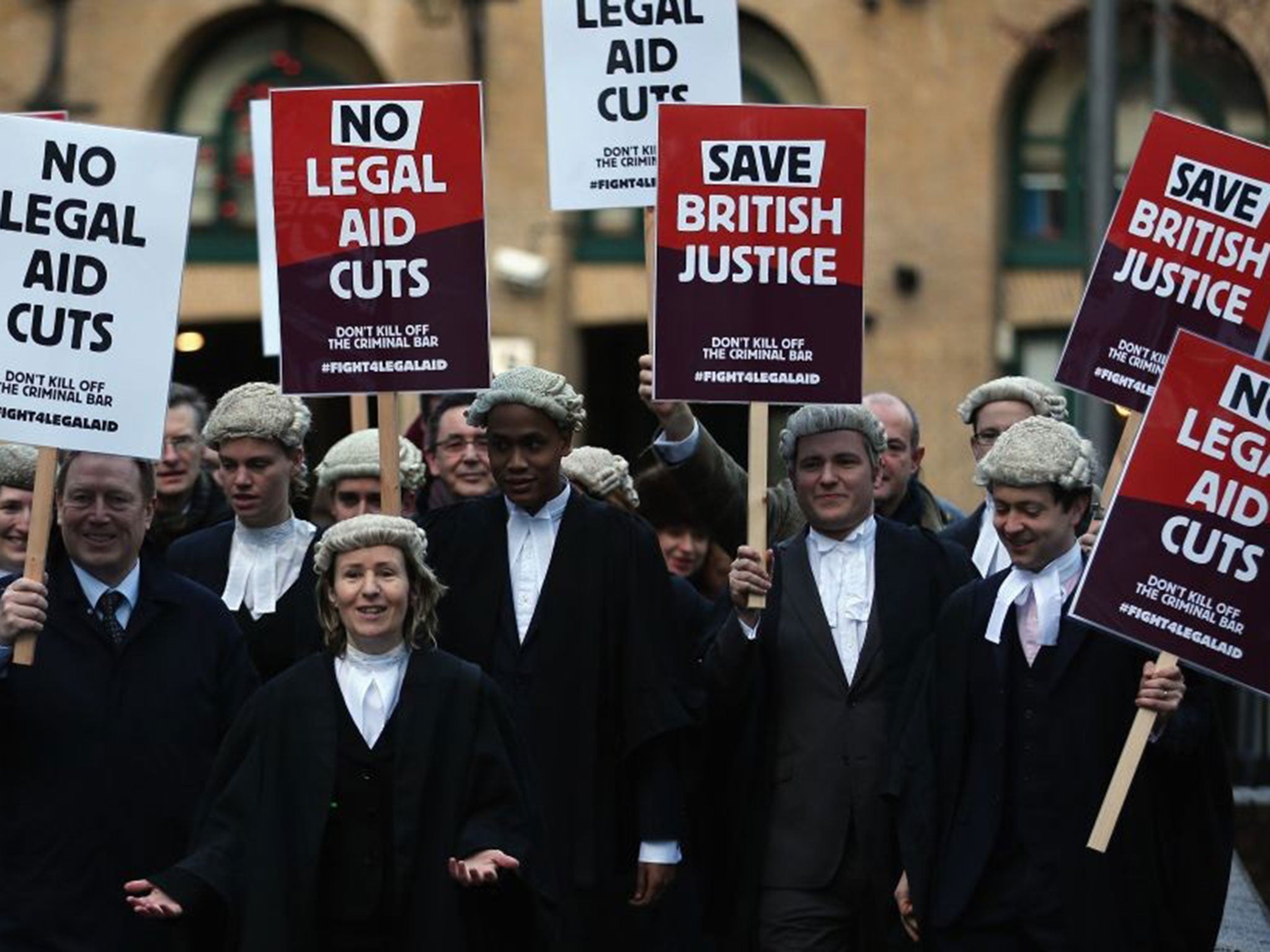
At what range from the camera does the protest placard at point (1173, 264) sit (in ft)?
30.1

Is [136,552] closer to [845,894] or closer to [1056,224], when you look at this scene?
[845,894]

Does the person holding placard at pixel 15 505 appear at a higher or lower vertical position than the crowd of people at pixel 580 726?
higher

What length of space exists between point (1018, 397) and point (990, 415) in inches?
4.3

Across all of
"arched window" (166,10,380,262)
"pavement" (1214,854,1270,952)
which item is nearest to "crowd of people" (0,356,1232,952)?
"pavement" (1214,854,1270,952)

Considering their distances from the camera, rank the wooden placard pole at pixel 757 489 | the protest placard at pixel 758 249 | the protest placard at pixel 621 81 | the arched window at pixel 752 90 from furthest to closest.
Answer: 1. the arched window at pixel 752 90
2. the protest placard at pixel 621 81
3. the protest placard at pixel 758 249
4. the wooden placard pole at pixel 757 489

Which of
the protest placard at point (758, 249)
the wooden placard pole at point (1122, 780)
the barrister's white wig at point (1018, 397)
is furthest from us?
the barrister's white wig at point (1018, 397)

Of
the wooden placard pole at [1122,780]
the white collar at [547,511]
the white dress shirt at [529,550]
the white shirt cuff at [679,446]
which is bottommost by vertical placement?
the wooden placard pole at [1122,780]

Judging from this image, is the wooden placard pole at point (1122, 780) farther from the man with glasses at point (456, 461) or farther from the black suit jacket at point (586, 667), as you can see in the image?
the man with glasses at point (456, 461)

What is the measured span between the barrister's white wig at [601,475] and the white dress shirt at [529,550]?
806mm

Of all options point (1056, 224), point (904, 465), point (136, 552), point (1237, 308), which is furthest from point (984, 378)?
point (136, 552)

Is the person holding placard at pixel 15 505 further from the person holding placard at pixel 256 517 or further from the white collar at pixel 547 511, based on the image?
the white collar at pixel 547 511

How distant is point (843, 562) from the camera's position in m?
8.95

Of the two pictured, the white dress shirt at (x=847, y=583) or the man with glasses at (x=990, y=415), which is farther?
the man with glasses at (x=990, y=415)

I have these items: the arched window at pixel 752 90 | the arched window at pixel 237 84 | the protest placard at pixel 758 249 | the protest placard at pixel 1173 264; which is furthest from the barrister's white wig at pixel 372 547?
the arched window at pixel 237 84
